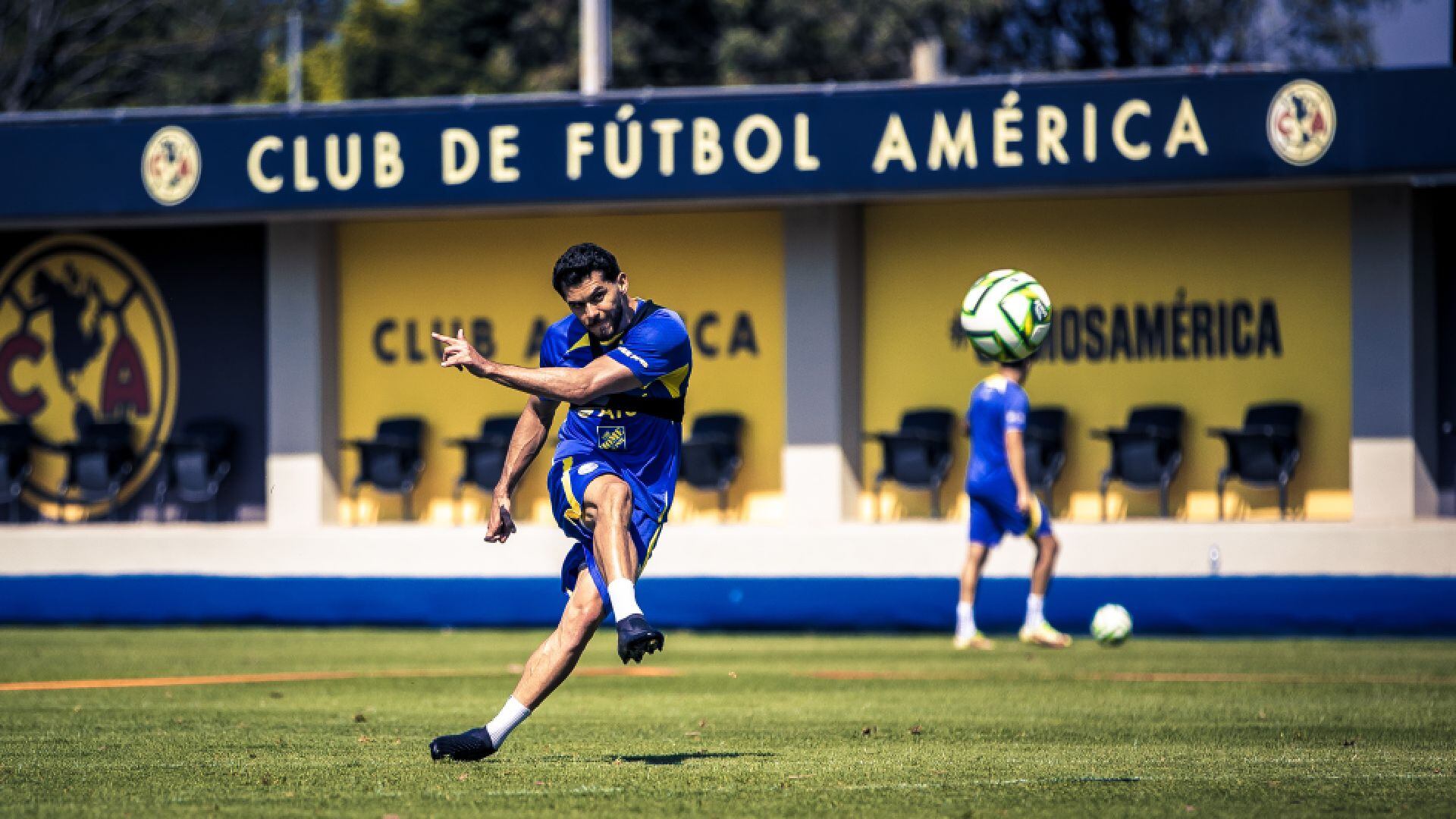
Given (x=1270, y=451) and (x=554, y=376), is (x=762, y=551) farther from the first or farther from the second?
(x=554, y=376)

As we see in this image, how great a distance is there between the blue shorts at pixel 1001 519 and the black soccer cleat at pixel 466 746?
22.5ft

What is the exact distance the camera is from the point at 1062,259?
1902cm

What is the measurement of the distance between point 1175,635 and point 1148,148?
13.8 feet

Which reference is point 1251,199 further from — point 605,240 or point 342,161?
point 342,161

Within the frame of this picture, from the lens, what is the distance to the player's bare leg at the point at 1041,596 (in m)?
13.4

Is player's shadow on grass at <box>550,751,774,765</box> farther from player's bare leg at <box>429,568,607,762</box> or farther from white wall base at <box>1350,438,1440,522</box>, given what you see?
white wall base at <box>1350,438,1440,522</box>

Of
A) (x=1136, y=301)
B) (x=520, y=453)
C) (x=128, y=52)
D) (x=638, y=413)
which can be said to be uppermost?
(x=128, y=52)

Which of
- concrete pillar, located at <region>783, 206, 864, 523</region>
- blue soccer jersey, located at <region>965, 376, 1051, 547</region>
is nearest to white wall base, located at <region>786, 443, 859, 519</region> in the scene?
concrete pillar, located at <region>783, 206, 864, 523</region>

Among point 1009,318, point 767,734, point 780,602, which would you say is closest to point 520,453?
point 767,734

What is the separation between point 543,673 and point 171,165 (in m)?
13.0

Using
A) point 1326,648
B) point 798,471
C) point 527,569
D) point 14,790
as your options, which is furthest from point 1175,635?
point 14,790

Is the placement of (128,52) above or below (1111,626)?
above

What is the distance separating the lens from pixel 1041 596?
13.5m

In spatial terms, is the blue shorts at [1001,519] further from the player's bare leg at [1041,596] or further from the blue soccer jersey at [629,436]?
the blue soccer jersey at [629,436]
